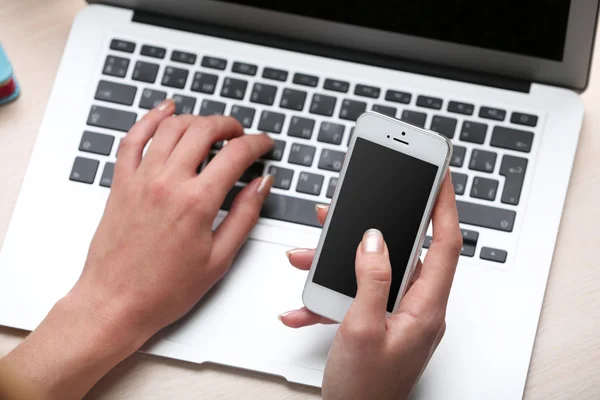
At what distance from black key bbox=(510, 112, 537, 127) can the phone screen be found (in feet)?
0.49

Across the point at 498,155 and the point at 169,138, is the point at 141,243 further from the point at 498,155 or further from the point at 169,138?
the point at 498,155

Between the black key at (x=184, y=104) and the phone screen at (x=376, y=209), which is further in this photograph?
the black key at (x=184, y=104)

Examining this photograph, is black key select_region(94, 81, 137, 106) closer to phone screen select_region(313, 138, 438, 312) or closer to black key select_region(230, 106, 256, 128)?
black key select_region(230, 106, 256, 128)

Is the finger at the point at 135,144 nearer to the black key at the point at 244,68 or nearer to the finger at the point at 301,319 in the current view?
the black key at the point at 244,68

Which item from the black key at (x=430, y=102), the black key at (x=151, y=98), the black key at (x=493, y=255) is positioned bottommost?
the black key at (x=493, y=255)

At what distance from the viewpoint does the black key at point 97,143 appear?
726mm

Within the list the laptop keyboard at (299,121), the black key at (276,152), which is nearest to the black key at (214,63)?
the laptop keyboard at (299,121)

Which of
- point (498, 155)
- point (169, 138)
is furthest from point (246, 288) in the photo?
point (498, 155)

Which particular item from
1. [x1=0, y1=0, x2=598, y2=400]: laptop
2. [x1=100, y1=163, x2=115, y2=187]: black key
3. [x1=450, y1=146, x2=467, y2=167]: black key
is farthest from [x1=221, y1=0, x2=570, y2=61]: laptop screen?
[x1=100, y1=163, x2=115, y2=187]: black key

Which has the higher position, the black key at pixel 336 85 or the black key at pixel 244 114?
the black key at pixel 336 85

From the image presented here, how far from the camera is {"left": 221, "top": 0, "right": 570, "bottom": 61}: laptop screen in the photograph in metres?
0.66

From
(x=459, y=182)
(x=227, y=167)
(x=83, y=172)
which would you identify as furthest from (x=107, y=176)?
(x=459, y=182)

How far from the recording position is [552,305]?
27.0 inches

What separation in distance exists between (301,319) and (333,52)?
0.28 m
